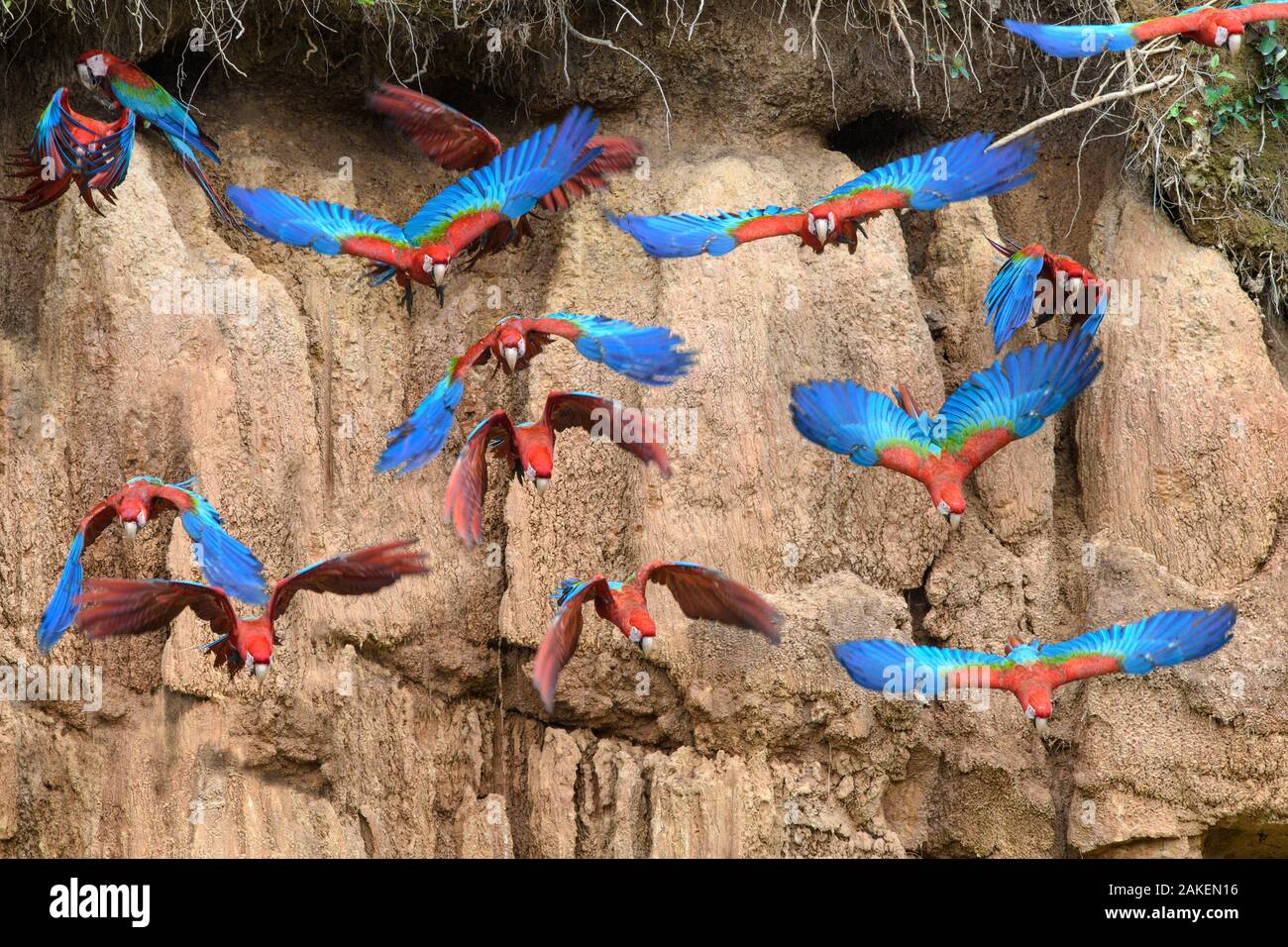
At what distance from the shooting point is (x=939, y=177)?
575 centimetres

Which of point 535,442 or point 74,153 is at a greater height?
point 74,153

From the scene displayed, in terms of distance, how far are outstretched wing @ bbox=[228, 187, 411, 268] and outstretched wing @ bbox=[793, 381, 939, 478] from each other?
4.47 ft

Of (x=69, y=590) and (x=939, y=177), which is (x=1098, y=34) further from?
(x=69, y=590)

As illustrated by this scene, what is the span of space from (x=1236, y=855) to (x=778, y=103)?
10.7ft

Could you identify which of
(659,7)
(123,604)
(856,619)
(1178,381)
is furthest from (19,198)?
(1178,381)

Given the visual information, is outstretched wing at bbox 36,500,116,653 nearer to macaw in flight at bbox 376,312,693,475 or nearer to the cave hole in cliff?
macaw in flight at bbox 376,312,693,475

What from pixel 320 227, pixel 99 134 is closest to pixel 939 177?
pixel 320 227

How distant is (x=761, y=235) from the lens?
18.9 ft

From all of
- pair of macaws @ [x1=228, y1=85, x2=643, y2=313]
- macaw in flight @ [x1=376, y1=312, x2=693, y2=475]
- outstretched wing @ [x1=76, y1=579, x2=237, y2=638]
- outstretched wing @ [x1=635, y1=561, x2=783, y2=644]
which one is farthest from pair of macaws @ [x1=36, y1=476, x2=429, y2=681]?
pair of macaws @ [x1=228, y1=85, x2=643, y2=313]

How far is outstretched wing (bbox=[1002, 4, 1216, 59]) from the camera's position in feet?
18.6

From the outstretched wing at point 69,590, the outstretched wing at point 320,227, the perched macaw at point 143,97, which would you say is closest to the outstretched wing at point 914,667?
the outstretched wing at point 320,227

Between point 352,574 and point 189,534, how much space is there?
53 cm

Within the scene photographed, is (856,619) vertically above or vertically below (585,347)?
below

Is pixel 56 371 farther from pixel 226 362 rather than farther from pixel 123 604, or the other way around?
pixel 123 604
